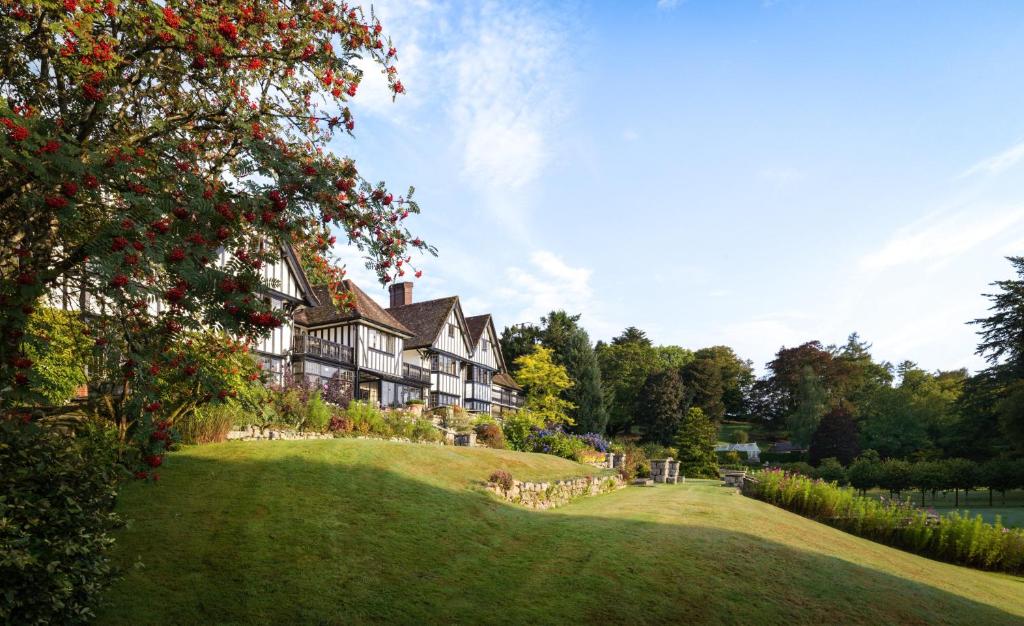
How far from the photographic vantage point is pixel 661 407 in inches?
2320

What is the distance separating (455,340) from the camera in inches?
1672

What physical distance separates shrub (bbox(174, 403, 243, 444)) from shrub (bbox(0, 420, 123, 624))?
22.9 feet

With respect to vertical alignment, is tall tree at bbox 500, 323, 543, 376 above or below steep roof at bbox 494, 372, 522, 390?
above

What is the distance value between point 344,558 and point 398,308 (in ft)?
116

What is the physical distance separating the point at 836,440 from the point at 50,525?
5205cm

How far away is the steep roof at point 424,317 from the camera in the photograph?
3969cm

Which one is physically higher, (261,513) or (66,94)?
(66,94)

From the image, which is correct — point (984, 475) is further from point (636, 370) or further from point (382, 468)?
point (636, 370)

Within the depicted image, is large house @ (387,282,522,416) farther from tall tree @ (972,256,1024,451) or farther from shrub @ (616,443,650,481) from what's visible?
tall tree @ (972,256,1024,451)

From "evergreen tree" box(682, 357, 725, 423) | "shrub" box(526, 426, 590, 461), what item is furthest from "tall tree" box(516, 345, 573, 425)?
"evergreen tree" box(682, 357, 725, 423)

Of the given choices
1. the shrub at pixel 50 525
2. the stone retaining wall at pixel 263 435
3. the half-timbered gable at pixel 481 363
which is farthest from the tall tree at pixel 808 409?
the shrub at pixel 50 525

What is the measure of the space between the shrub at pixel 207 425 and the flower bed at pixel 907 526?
1512cm

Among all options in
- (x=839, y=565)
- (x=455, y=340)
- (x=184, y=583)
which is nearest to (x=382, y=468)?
(x=184, y=583)

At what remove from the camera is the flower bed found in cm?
1462
